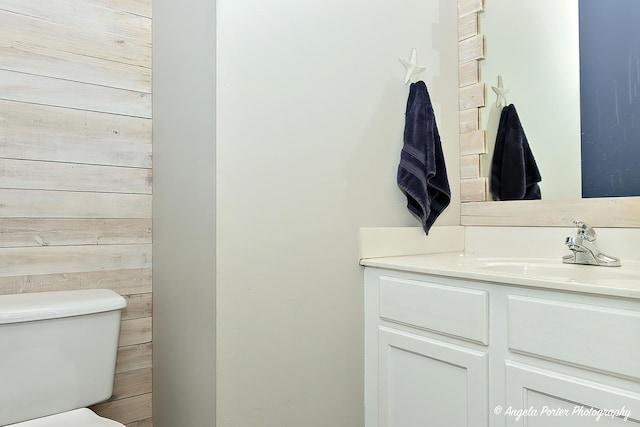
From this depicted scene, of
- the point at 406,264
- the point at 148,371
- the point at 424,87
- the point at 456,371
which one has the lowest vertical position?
the point at 148,371

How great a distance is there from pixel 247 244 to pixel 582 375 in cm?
85

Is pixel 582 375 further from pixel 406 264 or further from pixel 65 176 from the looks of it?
pixel 65 176

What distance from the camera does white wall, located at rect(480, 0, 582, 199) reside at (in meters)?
1.50

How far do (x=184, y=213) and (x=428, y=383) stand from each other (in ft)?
2.84

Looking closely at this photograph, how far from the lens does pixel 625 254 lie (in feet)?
4.38

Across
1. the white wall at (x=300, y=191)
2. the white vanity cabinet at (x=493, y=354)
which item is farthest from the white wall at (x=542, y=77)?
the white vanity cabinet at (x=493, y=354)

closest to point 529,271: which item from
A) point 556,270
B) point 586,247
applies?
point 556,270

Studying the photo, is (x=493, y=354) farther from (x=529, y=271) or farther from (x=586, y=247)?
(x=586, y=247)

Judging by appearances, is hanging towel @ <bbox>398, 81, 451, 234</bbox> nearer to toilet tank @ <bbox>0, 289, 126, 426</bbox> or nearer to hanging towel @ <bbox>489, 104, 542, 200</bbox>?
hanging towel @ <bbox>489, 104, 542, 200</bbox>

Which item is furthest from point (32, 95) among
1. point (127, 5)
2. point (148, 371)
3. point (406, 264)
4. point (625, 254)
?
point (625, 254)

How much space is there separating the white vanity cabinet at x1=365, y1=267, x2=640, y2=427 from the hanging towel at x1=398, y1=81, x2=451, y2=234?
0.31 metres

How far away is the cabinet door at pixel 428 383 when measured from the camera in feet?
3.73

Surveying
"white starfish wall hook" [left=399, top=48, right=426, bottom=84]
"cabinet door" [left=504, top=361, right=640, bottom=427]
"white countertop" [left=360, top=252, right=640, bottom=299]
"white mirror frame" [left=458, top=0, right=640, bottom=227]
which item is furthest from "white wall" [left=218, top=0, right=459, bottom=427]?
"cabinet door" [left=504, top=361, right=640, bottom=427]

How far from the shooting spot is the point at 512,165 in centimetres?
167
